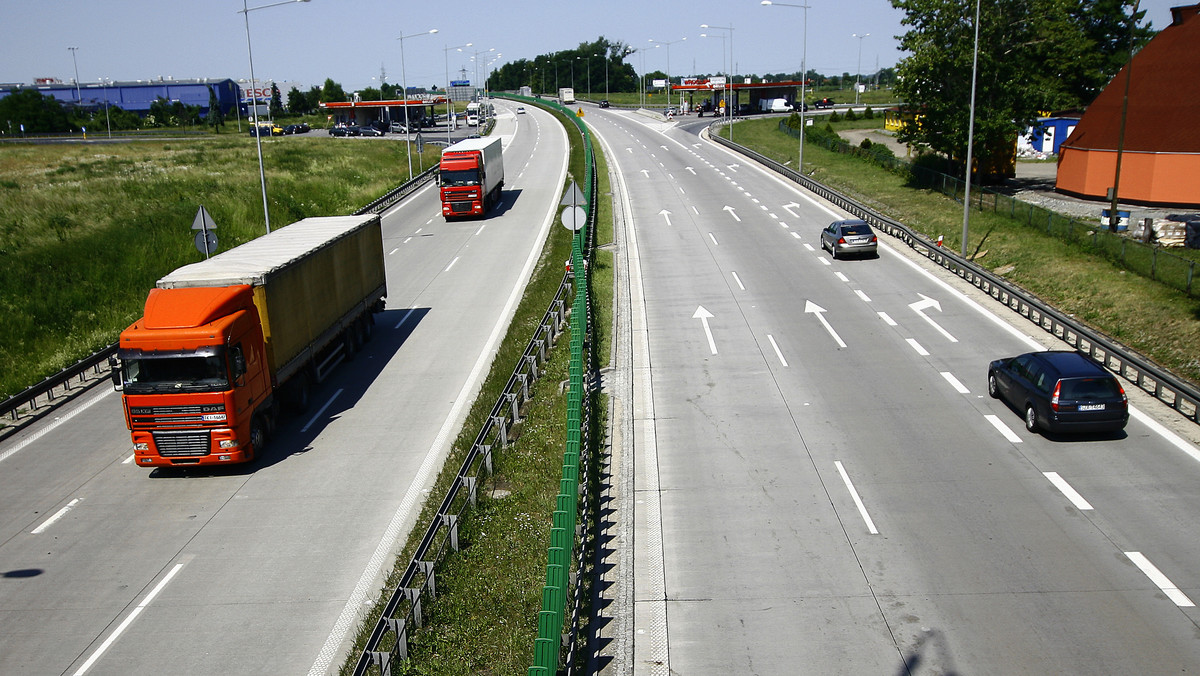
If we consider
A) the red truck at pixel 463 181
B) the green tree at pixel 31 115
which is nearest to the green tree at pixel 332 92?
the green tree at pixel 31 115

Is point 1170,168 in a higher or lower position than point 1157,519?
higher

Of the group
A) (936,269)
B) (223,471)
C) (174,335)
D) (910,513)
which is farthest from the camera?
(936,269)

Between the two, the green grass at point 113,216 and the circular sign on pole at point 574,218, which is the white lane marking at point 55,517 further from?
the circular sign on pole at point 574,218

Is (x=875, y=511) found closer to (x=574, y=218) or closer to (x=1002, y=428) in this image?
(x=1002, y=428)

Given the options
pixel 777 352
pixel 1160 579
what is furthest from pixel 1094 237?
pixel 1160 579

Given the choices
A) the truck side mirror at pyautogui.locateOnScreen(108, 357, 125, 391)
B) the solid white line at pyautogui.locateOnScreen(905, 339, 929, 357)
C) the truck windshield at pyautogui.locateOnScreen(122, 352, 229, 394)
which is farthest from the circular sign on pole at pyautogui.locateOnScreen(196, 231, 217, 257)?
the solid white line at pyautogui.locateOnScreen(905, 339, 929, 357)

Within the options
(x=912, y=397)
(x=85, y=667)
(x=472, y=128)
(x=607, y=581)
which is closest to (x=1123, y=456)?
(x=912, y=397)

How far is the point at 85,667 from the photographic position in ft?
40.1

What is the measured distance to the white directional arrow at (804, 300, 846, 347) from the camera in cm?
2600

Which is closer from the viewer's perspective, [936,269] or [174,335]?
[174,335]

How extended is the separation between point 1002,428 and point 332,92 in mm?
187036

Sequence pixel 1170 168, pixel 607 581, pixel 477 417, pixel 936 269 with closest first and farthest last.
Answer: pixel 607 581 < pixel 477 417 < pixel 936 269 < pixel 1170 168

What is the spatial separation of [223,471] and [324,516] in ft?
12.2

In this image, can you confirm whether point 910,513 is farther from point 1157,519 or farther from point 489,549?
point 489,549
